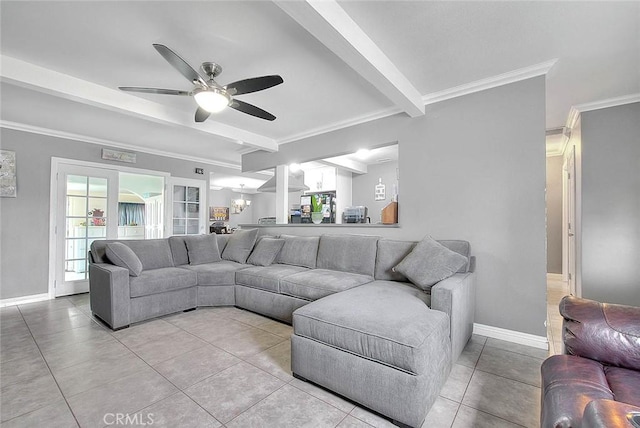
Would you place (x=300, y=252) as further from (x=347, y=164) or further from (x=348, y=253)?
(x=347, y=164)

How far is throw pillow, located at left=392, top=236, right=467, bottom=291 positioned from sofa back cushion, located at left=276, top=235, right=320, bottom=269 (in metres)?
1.29

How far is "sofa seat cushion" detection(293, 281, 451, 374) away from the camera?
153cm

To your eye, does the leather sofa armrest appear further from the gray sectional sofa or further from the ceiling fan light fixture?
the ceiling fan light fixture

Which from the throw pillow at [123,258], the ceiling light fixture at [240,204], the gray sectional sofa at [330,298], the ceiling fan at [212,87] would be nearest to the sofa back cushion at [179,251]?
the gray sectional sofa at [330,298]

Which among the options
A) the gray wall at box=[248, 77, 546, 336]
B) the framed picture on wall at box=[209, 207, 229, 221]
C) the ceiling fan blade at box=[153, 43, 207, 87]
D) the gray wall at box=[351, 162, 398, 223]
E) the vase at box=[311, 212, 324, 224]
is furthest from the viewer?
the framed picture on wall at box=[209, 207, 229, 221]

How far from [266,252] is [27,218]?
11.5ft

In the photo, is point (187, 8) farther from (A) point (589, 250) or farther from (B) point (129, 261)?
(A) point (589, 250)

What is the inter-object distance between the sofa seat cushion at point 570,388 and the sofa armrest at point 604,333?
0.05 meters

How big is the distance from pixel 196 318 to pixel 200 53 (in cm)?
271

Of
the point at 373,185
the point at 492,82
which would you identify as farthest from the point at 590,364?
the point at 373,185

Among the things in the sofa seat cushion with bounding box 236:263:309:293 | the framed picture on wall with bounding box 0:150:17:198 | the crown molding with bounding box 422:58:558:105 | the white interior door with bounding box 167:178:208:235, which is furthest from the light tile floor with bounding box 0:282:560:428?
the white interior door with bounding box 167:178:208:235

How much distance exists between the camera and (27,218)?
4109mm

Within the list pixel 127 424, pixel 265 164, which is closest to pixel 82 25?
pixel 127 424

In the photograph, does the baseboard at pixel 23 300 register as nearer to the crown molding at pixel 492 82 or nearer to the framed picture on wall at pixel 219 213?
the crown molding at pixel 492 82
